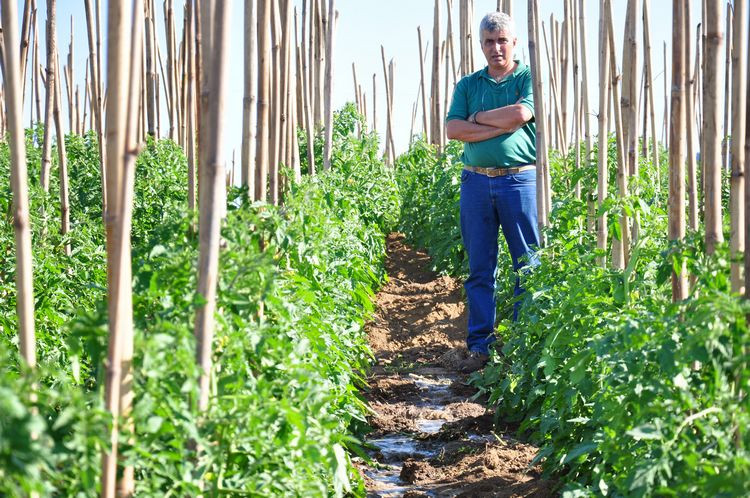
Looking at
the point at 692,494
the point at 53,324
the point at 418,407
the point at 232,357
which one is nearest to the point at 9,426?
the point at 232,357

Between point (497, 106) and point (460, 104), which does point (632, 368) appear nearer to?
point (497, 106)

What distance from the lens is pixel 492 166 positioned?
4.62 meters

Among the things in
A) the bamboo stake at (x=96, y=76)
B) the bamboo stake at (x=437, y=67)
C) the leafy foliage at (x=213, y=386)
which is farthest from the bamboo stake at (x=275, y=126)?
the bamboo stake at (x=437, y=67)

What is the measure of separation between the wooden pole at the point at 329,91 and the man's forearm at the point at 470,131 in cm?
99

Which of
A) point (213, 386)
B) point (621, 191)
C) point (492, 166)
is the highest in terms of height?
point (492, 166)

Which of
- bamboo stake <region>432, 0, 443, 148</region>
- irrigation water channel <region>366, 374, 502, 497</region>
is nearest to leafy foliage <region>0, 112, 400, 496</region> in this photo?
irrigation water channel <region>366, 374, 502, 497</region>

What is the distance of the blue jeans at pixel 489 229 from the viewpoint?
14.9 feet

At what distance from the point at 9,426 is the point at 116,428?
35cm

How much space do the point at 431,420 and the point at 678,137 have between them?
6.45 feet

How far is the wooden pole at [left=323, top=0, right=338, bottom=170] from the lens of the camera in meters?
5.42

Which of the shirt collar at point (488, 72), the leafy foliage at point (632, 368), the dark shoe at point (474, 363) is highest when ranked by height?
the shirt collar at point (488, 72)

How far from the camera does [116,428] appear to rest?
5.19ft

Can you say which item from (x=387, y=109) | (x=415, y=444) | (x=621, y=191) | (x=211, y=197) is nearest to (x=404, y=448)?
(x=415, y=444)

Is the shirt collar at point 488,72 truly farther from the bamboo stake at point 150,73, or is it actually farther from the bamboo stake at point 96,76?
the bamboo stake at point 150,73
